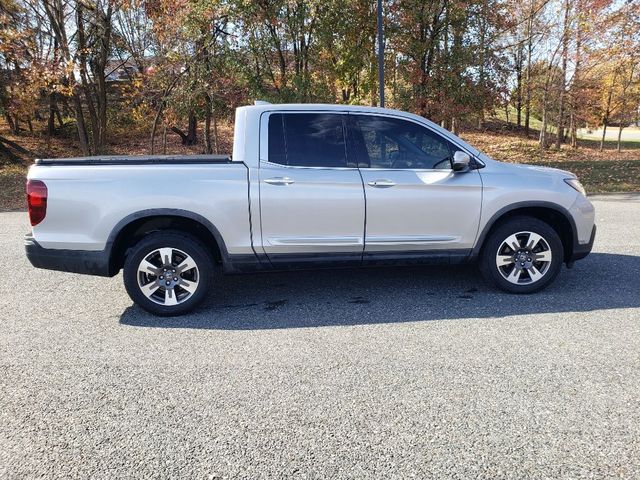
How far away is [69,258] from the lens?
4062mm

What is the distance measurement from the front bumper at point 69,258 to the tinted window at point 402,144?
257cm

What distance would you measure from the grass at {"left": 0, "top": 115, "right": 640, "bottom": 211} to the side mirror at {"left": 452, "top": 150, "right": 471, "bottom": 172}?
976 cm

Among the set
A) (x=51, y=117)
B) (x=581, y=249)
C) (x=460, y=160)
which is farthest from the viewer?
(x=51, y=117)

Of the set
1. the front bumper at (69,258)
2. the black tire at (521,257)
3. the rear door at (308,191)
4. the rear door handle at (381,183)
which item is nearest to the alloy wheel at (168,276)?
the front bumper at (69,258)

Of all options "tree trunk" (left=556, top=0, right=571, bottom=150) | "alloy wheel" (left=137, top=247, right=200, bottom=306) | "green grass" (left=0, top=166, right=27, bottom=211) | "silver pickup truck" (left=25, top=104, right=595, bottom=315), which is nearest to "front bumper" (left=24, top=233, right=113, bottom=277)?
"silver pickup truck" (left=25, top=104, right=595, bottom=315)

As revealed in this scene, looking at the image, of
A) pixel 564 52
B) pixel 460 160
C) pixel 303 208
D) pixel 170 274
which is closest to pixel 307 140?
pixel 303 208

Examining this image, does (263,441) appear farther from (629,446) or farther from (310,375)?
(629,446)

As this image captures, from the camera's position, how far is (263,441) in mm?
2504

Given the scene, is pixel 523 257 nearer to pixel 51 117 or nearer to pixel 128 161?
pixel 128 161

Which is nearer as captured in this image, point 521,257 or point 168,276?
point 168,276

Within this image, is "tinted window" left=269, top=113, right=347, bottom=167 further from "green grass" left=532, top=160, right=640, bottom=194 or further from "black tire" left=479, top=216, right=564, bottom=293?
"green grass" left=532, top=160, right=640, bottom=194

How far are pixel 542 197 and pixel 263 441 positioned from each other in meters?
3.51

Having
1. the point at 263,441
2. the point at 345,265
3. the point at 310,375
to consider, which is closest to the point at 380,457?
the point at 263,441

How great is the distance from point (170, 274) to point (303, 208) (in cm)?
131
